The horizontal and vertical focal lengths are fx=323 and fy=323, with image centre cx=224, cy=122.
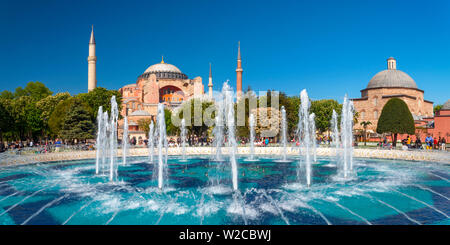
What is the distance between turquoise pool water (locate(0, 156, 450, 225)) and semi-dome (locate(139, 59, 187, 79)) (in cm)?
5901

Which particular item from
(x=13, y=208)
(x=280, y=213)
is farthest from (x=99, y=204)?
(x=280, y=213)

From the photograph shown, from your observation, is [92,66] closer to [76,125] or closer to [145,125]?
[145,125]

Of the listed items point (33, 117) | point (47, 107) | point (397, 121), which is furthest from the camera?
point (47, 107)

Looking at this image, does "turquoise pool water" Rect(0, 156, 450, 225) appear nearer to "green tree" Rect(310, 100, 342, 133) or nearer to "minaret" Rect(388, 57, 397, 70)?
"green tree" Rect(310, 100, 342, 133)

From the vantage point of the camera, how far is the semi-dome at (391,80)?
47922mm

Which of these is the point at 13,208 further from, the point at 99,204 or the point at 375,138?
the point at 375,138

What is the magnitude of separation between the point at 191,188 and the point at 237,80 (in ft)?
128

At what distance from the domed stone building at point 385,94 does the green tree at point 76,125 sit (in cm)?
3770

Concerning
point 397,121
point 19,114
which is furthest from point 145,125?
point 397,121

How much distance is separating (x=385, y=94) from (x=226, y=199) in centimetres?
4635

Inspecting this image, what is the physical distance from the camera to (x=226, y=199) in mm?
7535

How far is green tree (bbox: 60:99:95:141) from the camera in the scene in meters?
24.2
